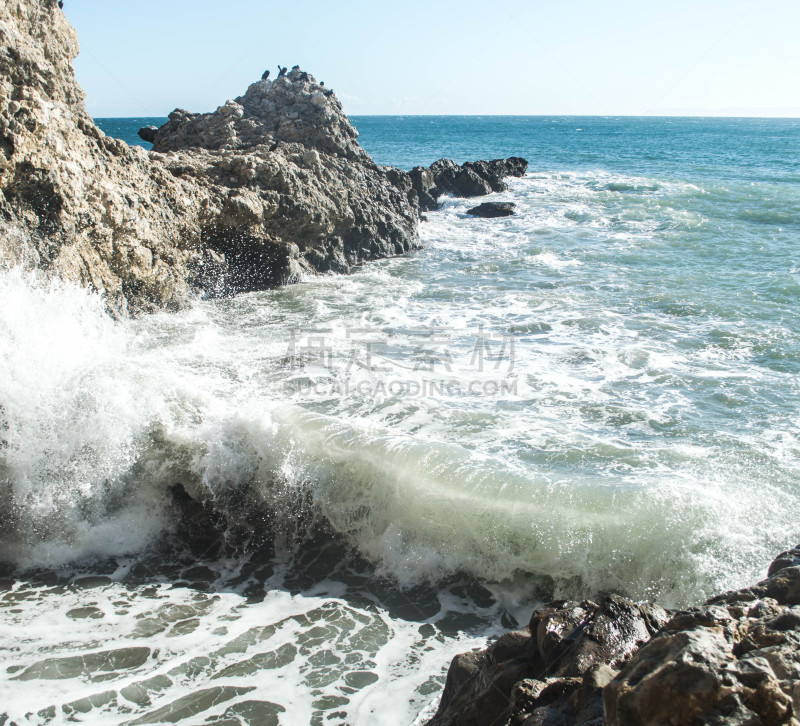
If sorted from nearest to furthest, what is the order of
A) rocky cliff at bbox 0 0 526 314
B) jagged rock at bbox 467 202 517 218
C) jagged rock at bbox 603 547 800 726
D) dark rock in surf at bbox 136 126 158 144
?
jagged rock at bbox 603 547 800 726 → rocky cliff at bbox 0 0 526 314 → dark rock in surf at bbox 136 126 158 144 → jagged rock at bbox 467 202 517 218

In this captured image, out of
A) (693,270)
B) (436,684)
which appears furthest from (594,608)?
(693,270)

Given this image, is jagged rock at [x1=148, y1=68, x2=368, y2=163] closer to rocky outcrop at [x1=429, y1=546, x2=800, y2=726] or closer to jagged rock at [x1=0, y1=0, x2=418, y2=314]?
jagged rock at [x1=0, y1=0, x2=418, y2=314]

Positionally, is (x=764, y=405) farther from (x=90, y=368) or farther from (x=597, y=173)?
(x=597, y=173)

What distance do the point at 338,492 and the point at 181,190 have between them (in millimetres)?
6194

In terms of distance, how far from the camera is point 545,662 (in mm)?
2805

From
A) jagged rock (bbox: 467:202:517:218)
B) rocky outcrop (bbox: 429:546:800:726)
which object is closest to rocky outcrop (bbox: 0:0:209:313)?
rocky outcrop (bbox: 429:546:800:726)

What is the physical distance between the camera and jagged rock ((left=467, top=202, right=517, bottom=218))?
19.5 m

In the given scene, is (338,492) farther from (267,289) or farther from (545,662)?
(267,289)

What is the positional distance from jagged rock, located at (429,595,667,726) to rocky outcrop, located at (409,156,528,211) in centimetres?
1833

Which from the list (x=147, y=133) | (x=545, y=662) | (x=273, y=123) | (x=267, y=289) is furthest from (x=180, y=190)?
(x=545, y=662)

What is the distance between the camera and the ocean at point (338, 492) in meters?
3.78

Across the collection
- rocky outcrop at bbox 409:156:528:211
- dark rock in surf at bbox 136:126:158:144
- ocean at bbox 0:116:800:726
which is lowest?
ocean at bbox 0:116:800:726

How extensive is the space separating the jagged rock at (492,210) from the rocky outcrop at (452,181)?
175 cm

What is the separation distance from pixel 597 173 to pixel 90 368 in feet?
101
